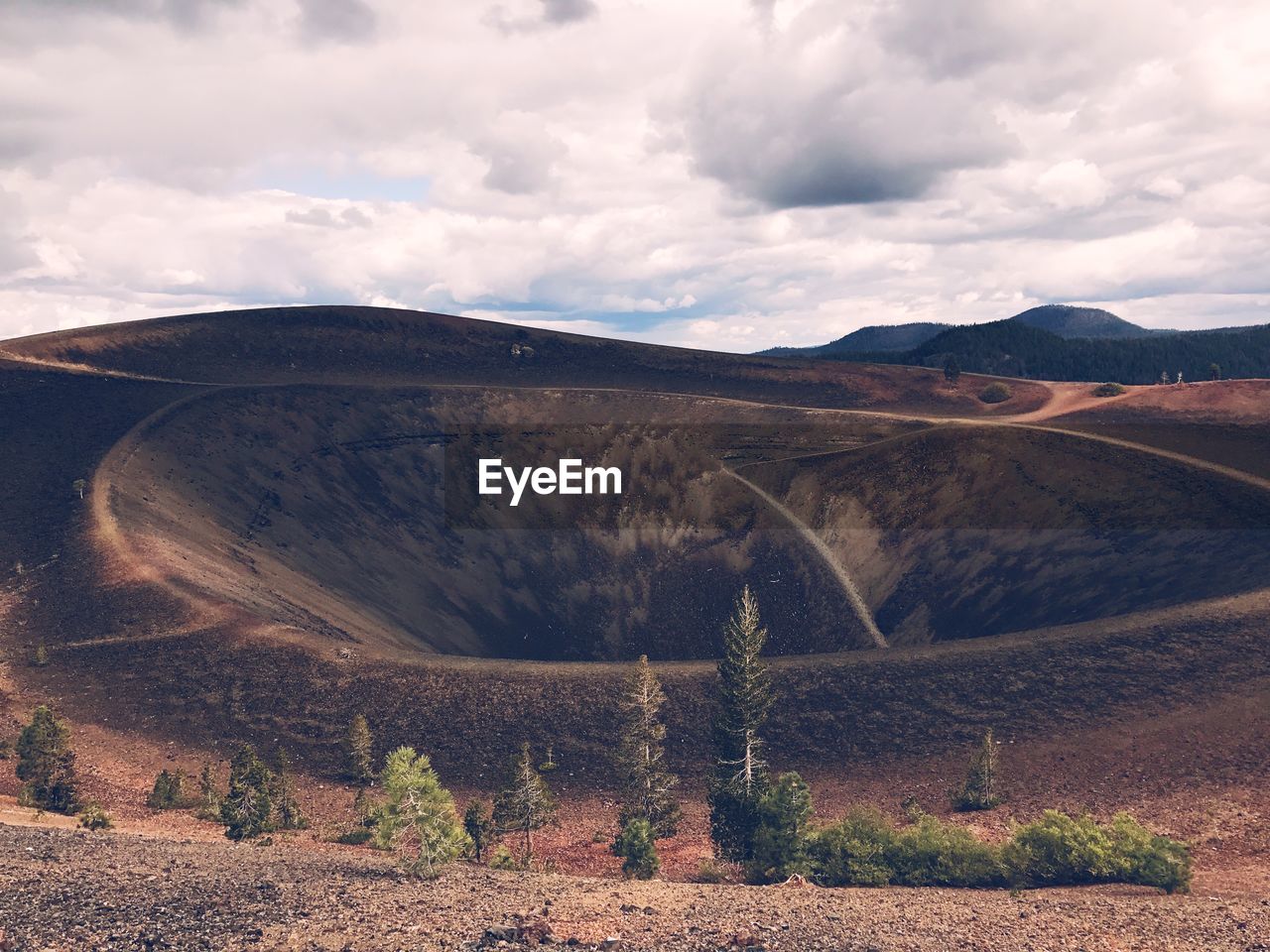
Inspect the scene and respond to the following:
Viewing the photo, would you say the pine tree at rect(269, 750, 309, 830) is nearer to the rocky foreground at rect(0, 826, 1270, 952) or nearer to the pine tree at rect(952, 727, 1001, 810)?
the rocky foreground at rect(0, 826, 1270, 952)

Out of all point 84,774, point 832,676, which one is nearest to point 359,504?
point 84,774

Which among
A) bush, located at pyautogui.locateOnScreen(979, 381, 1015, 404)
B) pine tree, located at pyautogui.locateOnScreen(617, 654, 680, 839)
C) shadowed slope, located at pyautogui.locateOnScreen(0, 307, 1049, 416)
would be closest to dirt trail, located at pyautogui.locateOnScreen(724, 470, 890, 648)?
shadowed slope, located at pyautogui.locateOnScreen(0, 307, 1049, 416)

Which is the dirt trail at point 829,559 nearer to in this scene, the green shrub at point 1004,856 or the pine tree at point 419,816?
the green shrub at point 1004,856

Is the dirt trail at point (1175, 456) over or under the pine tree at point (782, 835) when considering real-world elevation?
over

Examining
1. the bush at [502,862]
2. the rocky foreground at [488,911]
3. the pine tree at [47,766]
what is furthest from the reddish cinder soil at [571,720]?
the bush at [502,862]

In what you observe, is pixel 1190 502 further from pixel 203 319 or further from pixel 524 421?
pixel 203 319

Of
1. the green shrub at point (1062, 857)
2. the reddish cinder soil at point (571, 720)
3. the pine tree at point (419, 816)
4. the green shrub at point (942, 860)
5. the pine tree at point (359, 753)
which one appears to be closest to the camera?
the reddish cinder soil at point (571, 720)
